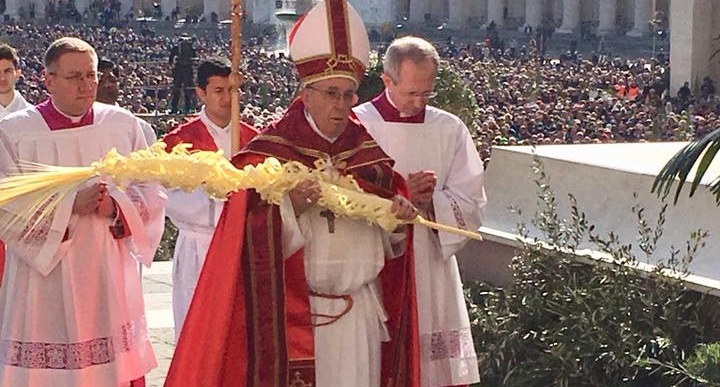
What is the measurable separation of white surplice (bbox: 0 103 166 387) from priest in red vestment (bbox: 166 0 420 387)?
1.16m

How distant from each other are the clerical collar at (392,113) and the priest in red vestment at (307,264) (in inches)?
29.6

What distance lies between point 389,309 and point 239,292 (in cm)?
50

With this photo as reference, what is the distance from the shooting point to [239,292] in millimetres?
4660

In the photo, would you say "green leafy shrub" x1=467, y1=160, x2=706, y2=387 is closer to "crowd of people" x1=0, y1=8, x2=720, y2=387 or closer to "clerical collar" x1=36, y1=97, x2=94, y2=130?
"crowd of people" x1=0, y1=8, x2=720, y2=387

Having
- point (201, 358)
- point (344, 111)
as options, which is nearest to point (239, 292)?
point (201, 358)

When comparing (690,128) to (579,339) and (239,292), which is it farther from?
(239,292)

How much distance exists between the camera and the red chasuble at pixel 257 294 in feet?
15.2

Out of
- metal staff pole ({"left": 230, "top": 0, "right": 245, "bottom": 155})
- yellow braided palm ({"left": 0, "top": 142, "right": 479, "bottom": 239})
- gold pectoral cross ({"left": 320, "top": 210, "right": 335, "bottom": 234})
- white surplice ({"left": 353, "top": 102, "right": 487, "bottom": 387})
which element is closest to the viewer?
yellow braided palm ({"left": 0, "top": 142, "right": 479, "bottom": 239})

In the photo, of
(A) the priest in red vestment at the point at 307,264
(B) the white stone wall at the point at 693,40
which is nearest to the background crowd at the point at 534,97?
(B) the white stone wall at the point at 693,40

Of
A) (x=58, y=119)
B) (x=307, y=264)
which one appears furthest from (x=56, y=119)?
(x=307, y=264)

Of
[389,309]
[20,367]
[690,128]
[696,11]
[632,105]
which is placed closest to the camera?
[389,309]

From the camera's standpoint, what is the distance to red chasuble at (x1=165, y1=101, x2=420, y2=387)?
4.63 meters

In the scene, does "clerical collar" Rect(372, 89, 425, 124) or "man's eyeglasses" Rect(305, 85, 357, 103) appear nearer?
"man's eyeglasses" Rect(305, 85, 357, 103)

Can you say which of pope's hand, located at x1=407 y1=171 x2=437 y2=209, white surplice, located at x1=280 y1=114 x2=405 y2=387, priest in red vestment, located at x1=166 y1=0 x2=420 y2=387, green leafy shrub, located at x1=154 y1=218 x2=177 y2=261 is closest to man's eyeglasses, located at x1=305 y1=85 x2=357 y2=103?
priest in red vestment, located at x1=166 y1=0 x2=420 y2=387
